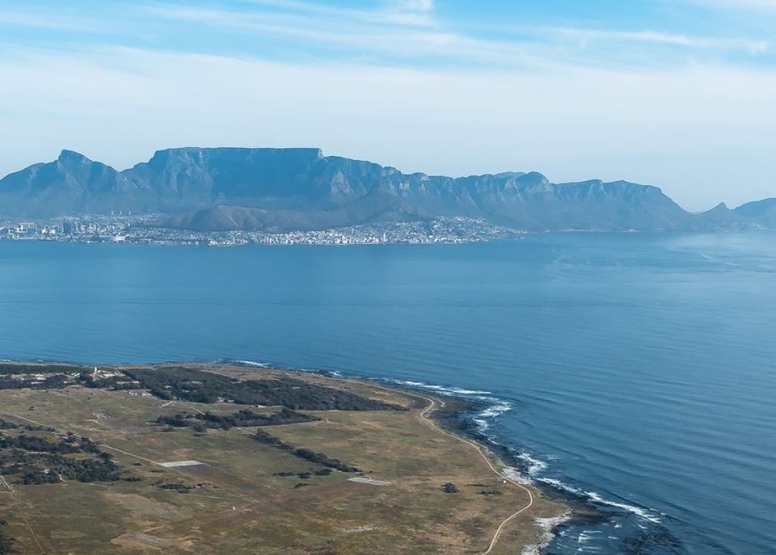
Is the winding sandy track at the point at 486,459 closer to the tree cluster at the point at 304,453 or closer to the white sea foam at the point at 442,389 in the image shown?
the white sea foam at the point at 442,389

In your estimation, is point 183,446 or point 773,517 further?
point 183,446

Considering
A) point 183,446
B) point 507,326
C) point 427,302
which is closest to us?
point 183,446

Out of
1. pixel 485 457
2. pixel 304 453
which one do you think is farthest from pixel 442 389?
pixel 304 453

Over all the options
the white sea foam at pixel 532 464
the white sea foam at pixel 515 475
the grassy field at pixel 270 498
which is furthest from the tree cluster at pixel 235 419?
the white sea foam at pixel 515 475

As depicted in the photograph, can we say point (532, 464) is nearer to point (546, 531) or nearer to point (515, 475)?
point (515, 475)

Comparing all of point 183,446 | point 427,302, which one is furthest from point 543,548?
point 427,302

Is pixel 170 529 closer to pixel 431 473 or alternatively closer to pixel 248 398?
→ pixel 431 473

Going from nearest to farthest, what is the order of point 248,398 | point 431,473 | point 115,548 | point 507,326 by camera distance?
point 115,548 → point 431,473 → point 248,398 → point 507,326
